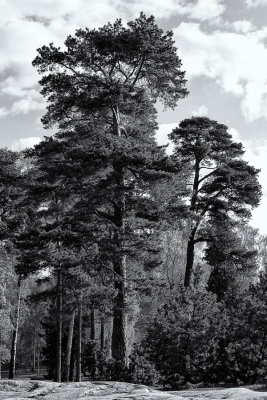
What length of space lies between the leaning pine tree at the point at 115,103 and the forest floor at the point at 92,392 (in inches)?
302

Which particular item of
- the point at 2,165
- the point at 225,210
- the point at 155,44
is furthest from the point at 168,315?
the point at 2,165

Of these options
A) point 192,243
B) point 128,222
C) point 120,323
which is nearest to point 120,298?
point 120,323

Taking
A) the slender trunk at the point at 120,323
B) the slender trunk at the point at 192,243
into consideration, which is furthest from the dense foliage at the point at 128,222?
the slender trunk at the point at 192,243

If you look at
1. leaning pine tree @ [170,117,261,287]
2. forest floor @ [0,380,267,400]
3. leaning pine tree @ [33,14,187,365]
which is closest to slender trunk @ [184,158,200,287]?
leaning pine tree @ [170,117,261,287]

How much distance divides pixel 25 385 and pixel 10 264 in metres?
13.2

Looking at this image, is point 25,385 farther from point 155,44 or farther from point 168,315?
point 155,44

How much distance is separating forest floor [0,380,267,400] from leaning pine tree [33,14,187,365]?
302 inches

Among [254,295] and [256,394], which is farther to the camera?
[254,295]

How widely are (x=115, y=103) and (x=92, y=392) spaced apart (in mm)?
10728

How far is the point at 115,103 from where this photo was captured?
49.2 feet

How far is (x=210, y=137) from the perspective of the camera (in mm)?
22875

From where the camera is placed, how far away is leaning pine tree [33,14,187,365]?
14.5 metres

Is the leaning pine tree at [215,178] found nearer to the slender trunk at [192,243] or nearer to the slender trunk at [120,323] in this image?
the slender trunk at [192,243]

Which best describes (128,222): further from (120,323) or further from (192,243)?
(192,243)
